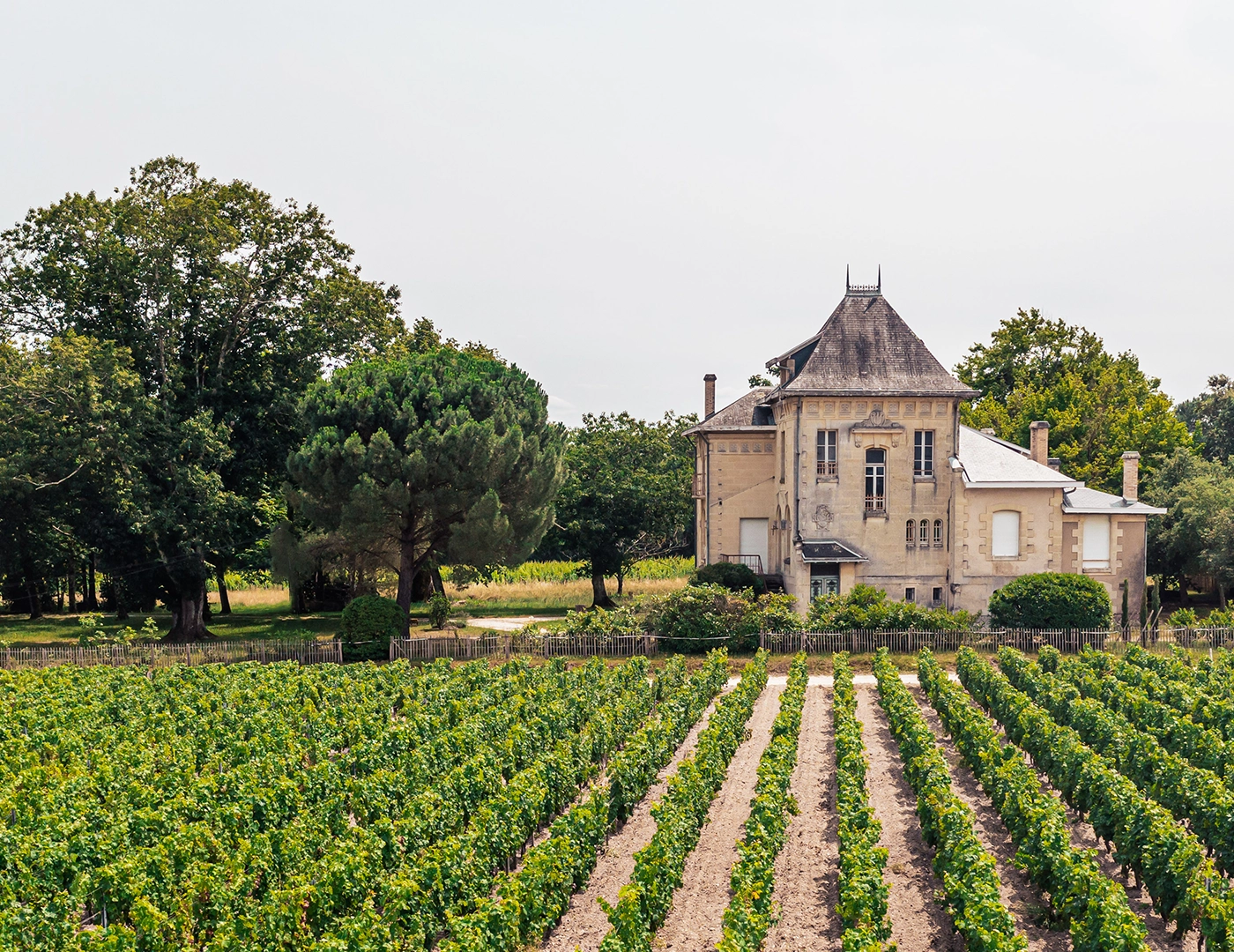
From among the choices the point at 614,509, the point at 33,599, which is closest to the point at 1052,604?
the point at 614,509

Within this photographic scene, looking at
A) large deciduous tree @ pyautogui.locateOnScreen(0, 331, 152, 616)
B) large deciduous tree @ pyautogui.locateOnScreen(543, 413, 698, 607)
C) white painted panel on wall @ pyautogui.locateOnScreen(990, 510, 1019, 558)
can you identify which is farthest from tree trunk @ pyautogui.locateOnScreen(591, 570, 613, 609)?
large deciduous tree @ pyautogui.locateOnScreen(0, 331, 152, 616)

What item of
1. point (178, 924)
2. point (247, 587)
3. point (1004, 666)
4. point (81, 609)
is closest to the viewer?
point (178, 924)

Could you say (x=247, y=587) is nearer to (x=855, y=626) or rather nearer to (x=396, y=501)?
(x=396, y=501)

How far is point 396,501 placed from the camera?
37.0 metres

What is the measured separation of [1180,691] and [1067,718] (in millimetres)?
3856

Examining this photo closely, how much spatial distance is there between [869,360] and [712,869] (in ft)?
94.7

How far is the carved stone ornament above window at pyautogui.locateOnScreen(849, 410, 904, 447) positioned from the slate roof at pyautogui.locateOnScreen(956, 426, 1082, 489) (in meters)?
2.50

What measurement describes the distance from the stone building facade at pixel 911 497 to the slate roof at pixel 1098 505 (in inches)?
2.6

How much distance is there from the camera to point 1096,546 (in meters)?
41.6

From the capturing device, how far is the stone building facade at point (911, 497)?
40906mm

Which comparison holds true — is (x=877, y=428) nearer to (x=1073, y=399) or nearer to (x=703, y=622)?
(x=703, y=622)

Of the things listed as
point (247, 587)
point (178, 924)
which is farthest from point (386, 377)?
point (247, 587)

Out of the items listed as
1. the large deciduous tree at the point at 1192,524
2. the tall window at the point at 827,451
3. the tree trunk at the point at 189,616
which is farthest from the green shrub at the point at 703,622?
the large deciduous tree at the point at 1192,524

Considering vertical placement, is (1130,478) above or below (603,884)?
above
